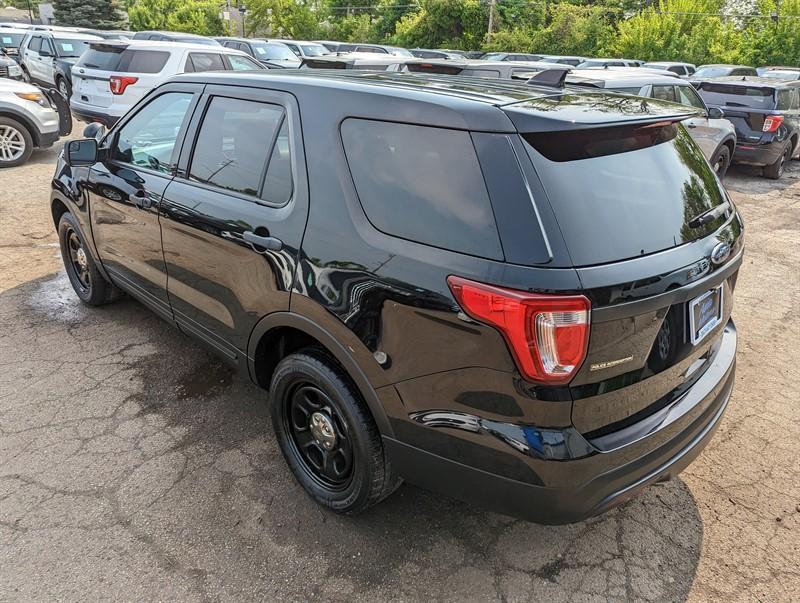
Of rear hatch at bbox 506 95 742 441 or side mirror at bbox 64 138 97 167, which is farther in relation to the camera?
side mirror at bbox 64 138 97 167

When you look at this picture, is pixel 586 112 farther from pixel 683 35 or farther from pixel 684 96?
pixel 683 35

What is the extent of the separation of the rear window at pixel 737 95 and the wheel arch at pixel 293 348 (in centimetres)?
1012

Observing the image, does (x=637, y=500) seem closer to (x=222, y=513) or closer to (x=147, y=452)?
(x=222, y=513)

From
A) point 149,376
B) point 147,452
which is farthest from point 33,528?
point 149,376

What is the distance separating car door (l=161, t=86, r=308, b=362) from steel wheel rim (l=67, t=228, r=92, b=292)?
165 cm

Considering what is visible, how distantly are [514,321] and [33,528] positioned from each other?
221 centimetres

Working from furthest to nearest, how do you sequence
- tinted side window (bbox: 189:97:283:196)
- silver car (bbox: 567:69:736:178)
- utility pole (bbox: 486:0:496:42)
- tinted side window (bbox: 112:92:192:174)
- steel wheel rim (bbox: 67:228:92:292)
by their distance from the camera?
utility pole (bbox: 486:0:496:42)
silver car (bbox: 567:69:736:178)
steel wheel rim (bbox: 67:228:92:292)
tinted side window (bbox: 112:92:192:174)
tinted side window (bbox: 189:97:283:196)

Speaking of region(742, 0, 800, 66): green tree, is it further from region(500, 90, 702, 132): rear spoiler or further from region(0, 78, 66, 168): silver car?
region(500, 90, 702, 132): rear spoiler

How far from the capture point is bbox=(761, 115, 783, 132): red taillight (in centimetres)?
963

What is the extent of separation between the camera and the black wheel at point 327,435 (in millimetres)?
2350

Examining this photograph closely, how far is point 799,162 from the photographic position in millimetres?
12609

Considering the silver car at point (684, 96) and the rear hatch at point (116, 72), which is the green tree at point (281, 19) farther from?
the silver car at point (684, 96)

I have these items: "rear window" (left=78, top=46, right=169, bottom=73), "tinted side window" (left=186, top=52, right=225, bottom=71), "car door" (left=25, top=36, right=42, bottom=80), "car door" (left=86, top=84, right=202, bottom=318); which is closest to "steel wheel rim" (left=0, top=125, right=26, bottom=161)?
"rear window" (left=78, top=46, right=169, bottom=73)

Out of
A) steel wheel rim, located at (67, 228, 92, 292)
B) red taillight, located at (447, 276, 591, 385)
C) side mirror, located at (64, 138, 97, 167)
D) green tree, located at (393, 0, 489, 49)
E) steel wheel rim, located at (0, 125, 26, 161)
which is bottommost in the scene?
steel wheel rim, located at (67, 228, 92, 292)
